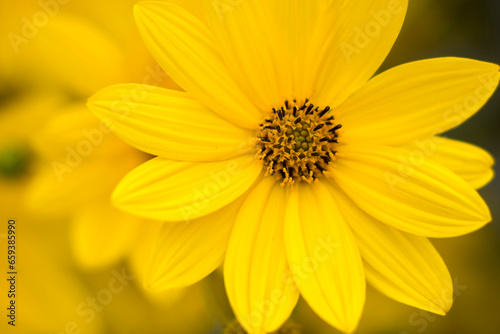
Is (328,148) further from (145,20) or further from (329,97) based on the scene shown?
(145,20)

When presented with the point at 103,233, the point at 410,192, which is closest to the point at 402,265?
the point at 410,192

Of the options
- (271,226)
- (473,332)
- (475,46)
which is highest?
(271,226)

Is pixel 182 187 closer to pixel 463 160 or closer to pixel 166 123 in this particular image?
pixel 166 123

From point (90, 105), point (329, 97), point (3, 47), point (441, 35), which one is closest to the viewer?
point (90, 105)

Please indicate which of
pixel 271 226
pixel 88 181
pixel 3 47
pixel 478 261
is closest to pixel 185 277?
pixel 271 226

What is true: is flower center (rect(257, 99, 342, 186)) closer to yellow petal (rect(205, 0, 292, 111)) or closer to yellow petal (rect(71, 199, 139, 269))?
yellow petal (rect(205, 0, 292, 111))

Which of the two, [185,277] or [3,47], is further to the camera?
[3,47]

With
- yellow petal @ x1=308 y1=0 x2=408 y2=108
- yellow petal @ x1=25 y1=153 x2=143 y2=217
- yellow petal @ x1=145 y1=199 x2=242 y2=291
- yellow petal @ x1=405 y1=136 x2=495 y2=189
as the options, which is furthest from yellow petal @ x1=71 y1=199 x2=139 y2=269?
yellow petal @ x1=405 y1=136 x2=495 y2=189
